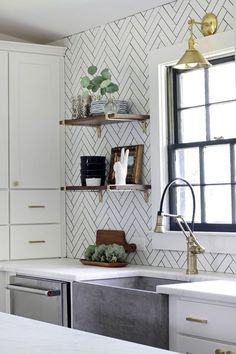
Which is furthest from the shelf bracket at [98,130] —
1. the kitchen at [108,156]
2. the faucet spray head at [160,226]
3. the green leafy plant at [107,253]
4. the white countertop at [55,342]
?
the white countertop at [55,342]

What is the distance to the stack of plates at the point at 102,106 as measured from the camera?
4.59 meters

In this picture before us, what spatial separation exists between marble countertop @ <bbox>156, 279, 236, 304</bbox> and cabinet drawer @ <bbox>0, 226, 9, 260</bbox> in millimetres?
1916

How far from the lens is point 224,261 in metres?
4.03

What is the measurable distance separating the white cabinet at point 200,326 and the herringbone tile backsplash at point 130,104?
2.42 feet

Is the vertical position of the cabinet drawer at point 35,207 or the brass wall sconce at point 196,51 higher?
the brass wall sconce at point 196,51

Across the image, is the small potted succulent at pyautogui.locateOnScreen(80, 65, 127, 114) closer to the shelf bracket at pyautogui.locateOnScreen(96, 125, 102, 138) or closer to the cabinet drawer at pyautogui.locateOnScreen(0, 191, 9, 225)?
the shelf bracket at pyautogui.locateOnScreen(96, 125, 102, 138)

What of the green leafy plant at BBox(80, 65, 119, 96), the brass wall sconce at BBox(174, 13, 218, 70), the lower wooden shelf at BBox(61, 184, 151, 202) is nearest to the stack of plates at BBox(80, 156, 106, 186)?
the lower wooden shelf at BBox(61, 184, 151, 202)

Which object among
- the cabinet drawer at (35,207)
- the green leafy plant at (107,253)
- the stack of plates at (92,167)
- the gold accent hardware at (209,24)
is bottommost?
the green leafy plant at (107,253)

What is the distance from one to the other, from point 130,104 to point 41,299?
1.44 metres

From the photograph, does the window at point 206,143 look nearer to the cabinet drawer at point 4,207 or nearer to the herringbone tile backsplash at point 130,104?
the herringbone tile backsplash at point 130,104

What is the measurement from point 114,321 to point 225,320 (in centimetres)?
81

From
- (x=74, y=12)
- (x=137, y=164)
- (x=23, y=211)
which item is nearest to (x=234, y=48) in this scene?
(x=137, y=164)

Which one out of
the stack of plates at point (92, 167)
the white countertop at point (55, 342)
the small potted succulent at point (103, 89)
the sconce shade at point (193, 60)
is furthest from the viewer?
the stack of plates at point (92, 167)

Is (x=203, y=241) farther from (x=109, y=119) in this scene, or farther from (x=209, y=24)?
(x=209, y=24)
